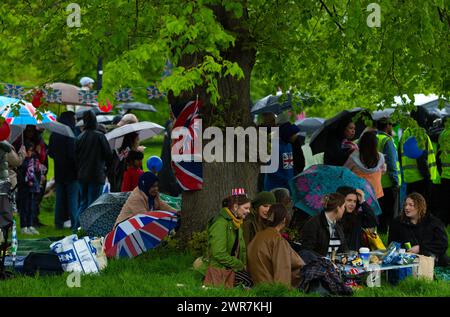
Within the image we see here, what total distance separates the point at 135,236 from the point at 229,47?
2780mm

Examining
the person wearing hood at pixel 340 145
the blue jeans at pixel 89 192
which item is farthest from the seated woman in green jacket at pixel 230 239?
the blue jeans at pixel 89 192

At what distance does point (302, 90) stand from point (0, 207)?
5.59 meters

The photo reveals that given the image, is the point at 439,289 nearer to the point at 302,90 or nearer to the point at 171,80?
the point at 171,80

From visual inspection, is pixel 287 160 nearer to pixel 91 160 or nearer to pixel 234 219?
pixel 91 160

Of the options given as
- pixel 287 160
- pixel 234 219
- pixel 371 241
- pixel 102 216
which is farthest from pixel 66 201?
pixel 234 219

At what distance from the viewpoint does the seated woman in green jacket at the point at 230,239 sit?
11.4 meters

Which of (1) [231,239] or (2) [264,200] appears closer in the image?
(1) [231,239]

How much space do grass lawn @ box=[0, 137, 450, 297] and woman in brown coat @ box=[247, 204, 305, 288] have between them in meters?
0.28

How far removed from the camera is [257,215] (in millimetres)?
12352

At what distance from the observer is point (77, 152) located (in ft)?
60.2

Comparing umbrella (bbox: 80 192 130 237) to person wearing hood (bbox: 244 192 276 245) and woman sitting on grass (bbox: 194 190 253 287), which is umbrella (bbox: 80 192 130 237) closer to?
person wearing hood (bbox: 244 192 276 245)

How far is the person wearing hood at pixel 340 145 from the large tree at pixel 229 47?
1.93 ft

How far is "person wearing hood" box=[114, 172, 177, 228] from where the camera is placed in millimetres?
14344
